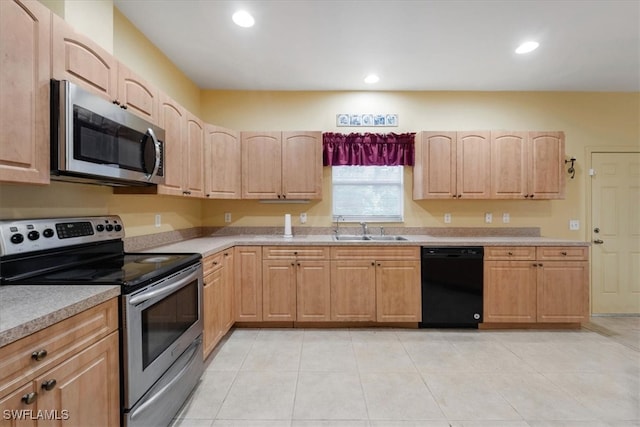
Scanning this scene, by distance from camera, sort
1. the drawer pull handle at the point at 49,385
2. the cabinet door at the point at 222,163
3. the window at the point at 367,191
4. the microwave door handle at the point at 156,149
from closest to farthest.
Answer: the drawer pull handle at the point at 49,385, the microwave door handle at the point at 156,149, the cabinet door at the point at 222,163, the window at the point at 367,191

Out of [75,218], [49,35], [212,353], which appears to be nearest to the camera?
[49,35]

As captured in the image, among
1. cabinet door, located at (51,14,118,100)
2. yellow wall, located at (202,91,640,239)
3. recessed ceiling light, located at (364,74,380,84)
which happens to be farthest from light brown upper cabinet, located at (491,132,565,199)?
cabinet door, located at (51,14,118,100)

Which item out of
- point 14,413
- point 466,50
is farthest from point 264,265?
point 466,50

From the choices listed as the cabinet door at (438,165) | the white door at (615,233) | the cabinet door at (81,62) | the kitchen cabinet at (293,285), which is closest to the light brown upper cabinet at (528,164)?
the cabinet door at (438,165)

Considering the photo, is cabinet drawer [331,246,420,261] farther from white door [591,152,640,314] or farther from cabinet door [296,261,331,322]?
white door [591,152,640,314]

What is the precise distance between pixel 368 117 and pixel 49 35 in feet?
9.91

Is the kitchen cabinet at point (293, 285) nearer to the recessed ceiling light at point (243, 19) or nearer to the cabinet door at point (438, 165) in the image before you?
the cabinet door at point (438, 165)

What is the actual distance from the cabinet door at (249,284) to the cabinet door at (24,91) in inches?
75.2

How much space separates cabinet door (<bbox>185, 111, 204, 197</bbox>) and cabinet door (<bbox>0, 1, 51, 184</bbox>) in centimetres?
138

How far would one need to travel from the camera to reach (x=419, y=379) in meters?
2.18

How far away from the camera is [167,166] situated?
234 centimetres

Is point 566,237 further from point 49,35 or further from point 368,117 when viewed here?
point 49,35

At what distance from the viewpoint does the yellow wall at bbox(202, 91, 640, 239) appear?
3633 millimetres

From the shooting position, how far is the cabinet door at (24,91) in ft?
3.76
